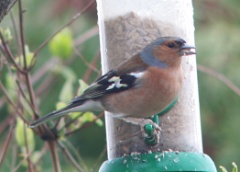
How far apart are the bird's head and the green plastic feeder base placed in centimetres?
59

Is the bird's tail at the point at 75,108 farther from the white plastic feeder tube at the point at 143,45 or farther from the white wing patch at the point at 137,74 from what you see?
the white wing patch at the point at 137,74

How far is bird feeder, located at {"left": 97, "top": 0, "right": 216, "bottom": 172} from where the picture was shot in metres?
5.25

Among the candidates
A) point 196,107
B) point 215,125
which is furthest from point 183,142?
point 215,125

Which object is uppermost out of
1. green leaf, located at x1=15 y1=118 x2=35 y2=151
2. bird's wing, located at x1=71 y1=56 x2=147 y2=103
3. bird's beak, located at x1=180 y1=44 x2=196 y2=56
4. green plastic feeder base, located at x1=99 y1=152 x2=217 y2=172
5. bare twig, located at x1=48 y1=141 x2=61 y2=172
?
bird's beak, located at x1=180 y1=44 x2=196 y2=56

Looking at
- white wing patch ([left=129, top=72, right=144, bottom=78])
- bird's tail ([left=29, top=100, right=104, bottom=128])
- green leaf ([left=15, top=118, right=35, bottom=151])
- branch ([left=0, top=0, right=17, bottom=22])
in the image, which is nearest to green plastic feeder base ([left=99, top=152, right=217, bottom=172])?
bird's tail ([left=29, top=100, right=104, bottom=128])

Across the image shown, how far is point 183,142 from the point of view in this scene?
531 cm

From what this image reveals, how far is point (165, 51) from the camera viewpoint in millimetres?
5219

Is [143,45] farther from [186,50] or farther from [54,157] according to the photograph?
[54,157]

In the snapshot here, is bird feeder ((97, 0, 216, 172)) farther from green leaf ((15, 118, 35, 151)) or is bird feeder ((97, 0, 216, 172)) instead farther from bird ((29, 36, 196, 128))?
green leaf ((15, 118, 35, 151))

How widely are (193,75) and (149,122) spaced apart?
0.54 meters

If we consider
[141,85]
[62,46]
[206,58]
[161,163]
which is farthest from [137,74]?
[206,58]

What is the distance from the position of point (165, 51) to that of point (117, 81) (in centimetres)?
38

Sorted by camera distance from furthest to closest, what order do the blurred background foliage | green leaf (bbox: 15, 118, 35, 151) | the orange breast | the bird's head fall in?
the blurred background foliage < green leaf (bbox: 15, 118, 35, 151) < the bird's head < the orange breast

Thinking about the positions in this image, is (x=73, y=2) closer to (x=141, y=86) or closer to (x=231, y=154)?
(x=231, y=154)
